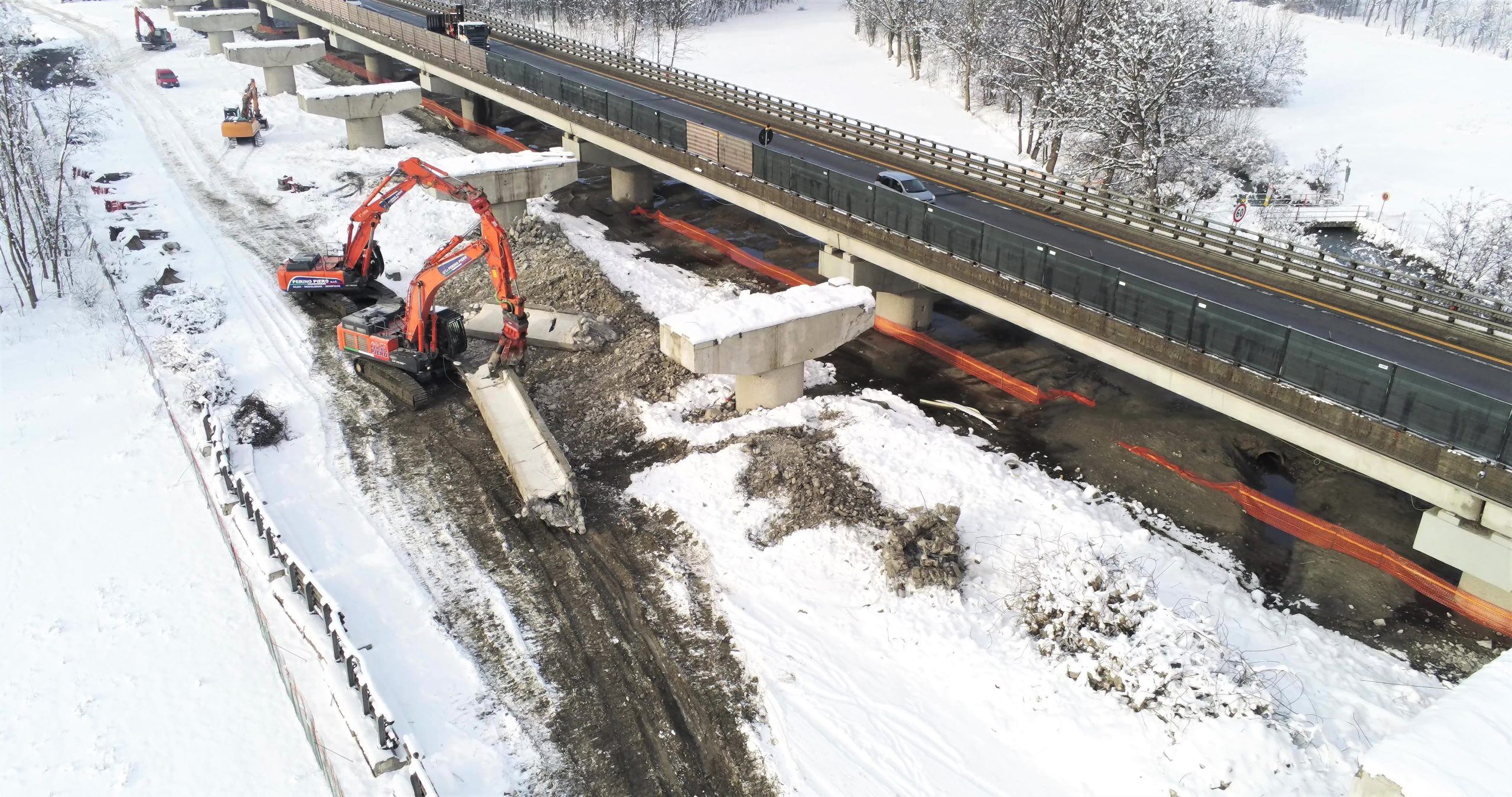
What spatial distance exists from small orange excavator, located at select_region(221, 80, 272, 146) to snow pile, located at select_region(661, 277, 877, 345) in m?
38.8

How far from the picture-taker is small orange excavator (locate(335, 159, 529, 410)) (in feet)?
81.8

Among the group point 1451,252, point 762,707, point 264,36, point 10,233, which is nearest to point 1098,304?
point 762,707

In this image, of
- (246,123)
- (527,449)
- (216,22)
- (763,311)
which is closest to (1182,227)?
(763,311)

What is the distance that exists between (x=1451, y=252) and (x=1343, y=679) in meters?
31.8

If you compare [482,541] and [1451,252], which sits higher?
[1451,252]

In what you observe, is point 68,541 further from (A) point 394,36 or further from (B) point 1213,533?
(A) point 394,36

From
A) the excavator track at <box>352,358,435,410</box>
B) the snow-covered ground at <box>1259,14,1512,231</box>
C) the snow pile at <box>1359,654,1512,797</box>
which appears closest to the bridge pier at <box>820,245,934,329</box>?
the excavator track at <box>352,358,435,410</box>

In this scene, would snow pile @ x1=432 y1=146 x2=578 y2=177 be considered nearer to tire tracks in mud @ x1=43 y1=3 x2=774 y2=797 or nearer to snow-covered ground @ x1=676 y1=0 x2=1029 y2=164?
tire tracks in mud @ x1=43 y1=3 x2=774 y2=797

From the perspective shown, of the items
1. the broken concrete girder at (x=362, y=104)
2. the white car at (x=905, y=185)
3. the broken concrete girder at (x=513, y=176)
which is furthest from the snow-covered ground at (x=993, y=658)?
the broken concrete girder at (x=362, y=104)

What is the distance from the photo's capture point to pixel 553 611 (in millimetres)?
18422

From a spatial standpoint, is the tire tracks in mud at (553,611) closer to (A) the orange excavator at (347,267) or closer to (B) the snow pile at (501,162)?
(A) the orange excavator at (347,267)

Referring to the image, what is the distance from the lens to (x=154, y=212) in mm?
41969

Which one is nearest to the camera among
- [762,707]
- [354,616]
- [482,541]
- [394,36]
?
[762,707]

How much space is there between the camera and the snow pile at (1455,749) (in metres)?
10.8
